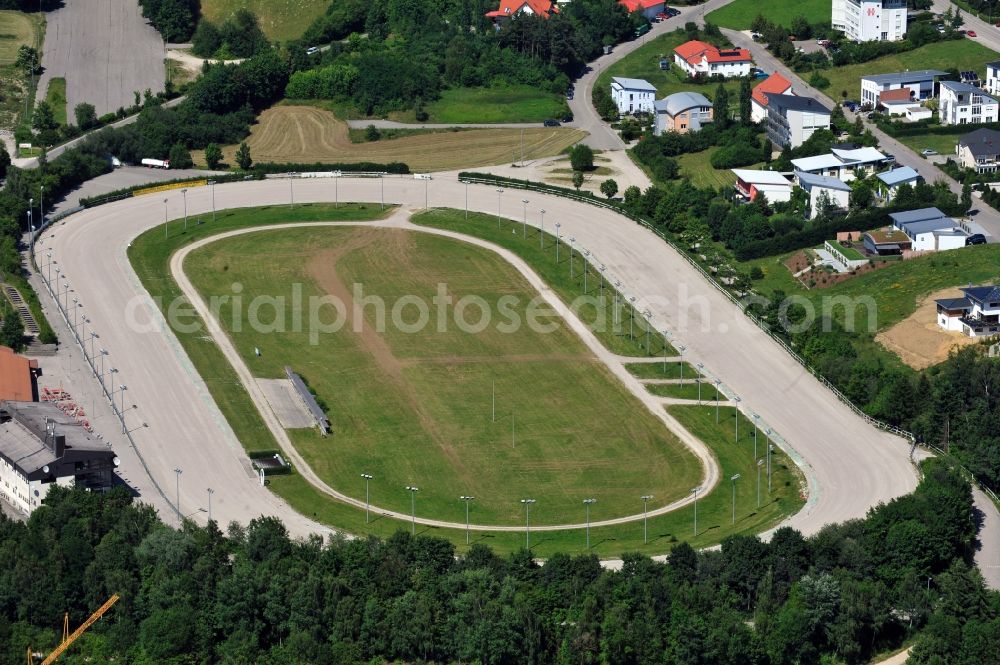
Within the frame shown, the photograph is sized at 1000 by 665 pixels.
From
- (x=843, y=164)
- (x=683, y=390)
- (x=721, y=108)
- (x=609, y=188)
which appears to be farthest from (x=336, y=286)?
(x=843, y=164)

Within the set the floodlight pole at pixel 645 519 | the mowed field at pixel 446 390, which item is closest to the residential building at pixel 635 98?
the mowed field at pixel 446 390

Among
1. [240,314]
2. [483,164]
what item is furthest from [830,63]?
[240,314]

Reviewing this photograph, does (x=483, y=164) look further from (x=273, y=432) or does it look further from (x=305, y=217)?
(x=273, y=432)

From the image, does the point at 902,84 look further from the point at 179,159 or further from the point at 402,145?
the point at 179,159

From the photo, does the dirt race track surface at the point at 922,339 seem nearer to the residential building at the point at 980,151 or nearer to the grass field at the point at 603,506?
the grass field at the point at 603,506

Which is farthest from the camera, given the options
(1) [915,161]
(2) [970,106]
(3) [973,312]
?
(2) [970,106]
